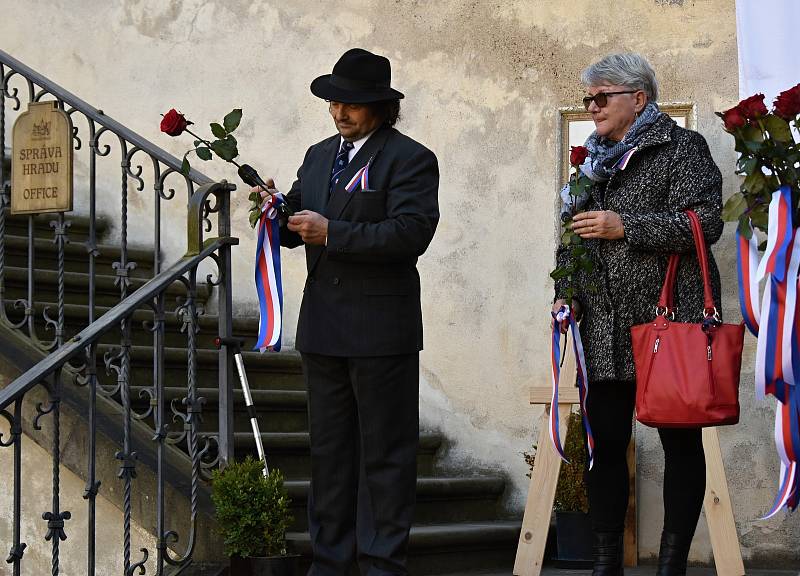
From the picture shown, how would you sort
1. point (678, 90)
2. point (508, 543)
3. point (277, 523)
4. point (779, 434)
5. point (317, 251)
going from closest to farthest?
point (779, 434), point (317, 251), point (277, 523), point (508, 543), point (678, 90)

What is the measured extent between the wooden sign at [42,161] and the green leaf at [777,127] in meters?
2.76

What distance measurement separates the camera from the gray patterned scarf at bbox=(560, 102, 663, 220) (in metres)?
3.70

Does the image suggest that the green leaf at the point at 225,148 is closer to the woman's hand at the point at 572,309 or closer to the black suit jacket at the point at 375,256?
the black suit jacket at the point at 375,256

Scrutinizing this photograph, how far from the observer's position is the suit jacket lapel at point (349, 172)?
3.71 m

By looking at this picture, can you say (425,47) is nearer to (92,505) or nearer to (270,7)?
(270,7)

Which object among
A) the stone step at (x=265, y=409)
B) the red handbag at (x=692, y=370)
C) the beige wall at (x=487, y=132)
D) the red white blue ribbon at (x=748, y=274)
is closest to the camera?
the red white blue ribbon at (x=748, y=274)

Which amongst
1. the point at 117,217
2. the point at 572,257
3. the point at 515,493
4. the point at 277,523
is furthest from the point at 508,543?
the point at 117,217

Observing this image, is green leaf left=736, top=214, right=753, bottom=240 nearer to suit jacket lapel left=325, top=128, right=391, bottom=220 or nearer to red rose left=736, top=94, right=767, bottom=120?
red rose left=736, top=94, right=767, bottom=120

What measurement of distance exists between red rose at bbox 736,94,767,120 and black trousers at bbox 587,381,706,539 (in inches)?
35.4

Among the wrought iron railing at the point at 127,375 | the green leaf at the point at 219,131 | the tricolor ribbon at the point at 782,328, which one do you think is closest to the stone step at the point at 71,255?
the wrought iron railing at the point at 127,375

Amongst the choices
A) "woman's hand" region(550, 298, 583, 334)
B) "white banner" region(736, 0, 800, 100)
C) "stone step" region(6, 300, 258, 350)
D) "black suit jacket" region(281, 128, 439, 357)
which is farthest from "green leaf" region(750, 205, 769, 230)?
"stone step" region(6, 300, 258, 350)

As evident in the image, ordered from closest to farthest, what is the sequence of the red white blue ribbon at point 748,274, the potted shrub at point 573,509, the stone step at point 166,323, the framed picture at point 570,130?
the red white blue ribbon at point 748,274
the potted shrub at point 573,509
the stone step at point 166,323
the framed picture at point 570,130

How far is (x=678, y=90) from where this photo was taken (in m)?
5.47

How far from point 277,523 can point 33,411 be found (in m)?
1.08
